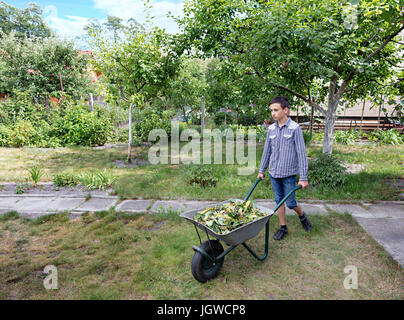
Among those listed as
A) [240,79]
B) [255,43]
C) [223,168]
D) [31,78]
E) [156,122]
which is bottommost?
[223,168]

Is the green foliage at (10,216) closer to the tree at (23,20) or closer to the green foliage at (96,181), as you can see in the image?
the green foliage at (96,181)

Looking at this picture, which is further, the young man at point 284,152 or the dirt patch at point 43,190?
the dirt patch at point 43,190

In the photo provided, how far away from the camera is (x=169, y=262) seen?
10.1 feet

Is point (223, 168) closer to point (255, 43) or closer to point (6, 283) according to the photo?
point (255, 43)

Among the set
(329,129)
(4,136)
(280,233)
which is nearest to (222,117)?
(329,129)

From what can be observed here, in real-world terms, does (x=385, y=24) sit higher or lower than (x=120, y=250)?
higher

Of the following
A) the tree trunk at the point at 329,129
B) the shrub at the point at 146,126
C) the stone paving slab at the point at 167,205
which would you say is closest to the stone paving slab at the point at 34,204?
the stone paving slab at the point at 167,205

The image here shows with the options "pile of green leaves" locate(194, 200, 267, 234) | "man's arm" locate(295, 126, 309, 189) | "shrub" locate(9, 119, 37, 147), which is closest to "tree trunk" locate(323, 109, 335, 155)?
"man's arm" locate(295, 126, 309, 189)

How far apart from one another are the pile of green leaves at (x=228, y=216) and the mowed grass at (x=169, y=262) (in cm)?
59

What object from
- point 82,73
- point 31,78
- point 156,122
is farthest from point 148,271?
point 82,73

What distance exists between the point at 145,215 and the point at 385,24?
536cm

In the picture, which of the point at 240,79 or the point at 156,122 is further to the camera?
the point at 156,122

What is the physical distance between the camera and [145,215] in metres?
4.33

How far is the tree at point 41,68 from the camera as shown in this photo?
13.5 meters
